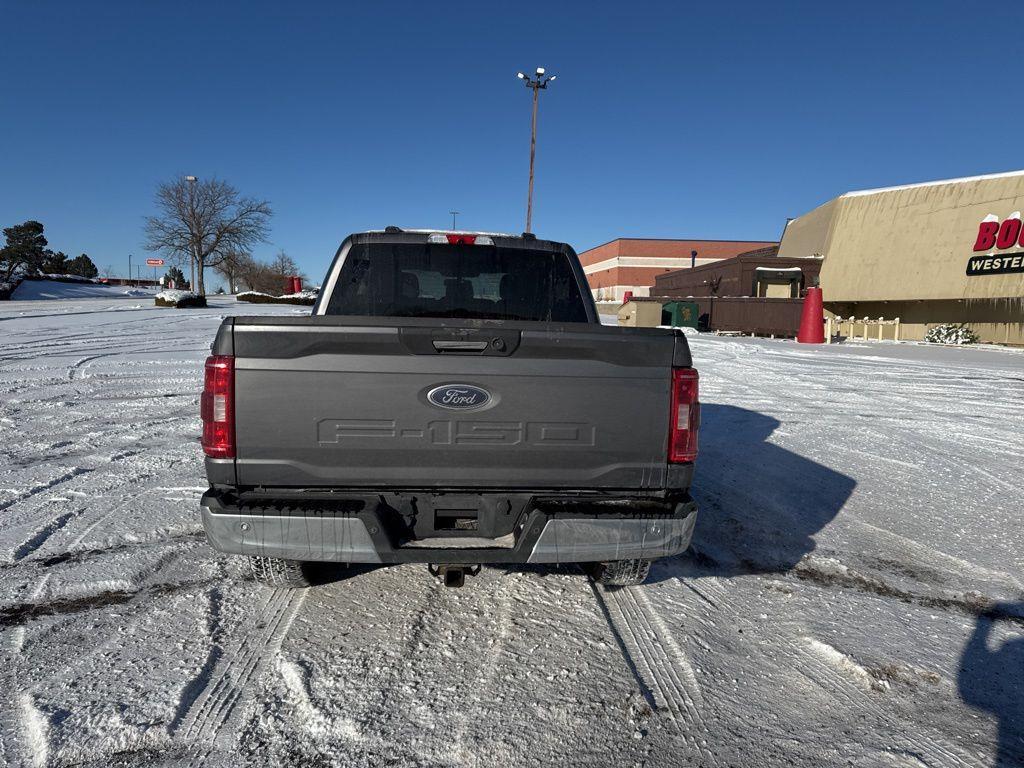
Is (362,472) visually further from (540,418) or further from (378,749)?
(378,749)

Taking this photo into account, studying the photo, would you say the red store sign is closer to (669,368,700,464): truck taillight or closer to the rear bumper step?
A: (669,368,700,464): truck taillight

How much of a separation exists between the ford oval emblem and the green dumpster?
26247 millimetres

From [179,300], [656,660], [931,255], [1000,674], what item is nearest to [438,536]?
[656,660]

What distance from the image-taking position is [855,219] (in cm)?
2752

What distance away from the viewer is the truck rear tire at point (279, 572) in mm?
3076

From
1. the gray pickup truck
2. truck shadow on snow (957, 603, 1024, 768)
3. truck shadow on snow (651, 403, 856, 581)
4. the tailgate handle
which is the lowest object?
truck shadow on snow (957, 603, 1024, 768)

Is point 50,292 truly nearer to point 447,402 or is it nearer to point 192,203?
point 192,203

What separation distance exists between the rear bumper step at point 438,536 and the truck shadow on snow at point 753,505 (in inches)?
41.1

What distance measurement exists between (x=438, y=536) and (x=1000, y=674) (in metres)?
2.54

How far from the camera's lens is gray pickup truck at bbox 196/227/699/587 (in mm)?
2514

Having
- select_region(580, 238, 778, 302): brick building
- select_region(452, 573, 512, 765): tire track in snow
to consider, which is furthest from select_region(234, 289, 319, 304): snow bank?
select_region(452, 573, 512, 765): tire track in snow

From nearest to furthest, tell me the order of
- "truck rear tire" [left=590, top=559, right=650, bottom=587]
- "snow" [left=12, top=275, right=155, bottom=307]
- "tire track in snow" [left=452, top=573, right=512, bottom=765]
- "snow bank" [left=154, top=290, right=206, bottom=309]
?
"tire track in snow" [left=452, top=573, right=512, bottom=765] < "truck rear tire" [left=590, top=559, right=650, bottom=587] < "snow bank" [left=154, top=290, right=206, bottom=309] < "snow" [left=12, top=275, right=155, bottom=307]

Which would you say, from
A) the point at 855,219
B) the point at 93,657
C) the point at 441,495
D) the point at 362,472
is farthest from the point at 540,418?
the point at 855,219

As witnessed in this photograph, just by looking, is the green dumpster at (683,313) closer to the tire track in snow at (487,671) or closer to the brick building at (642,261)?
the tire track in snow at (487,671)
